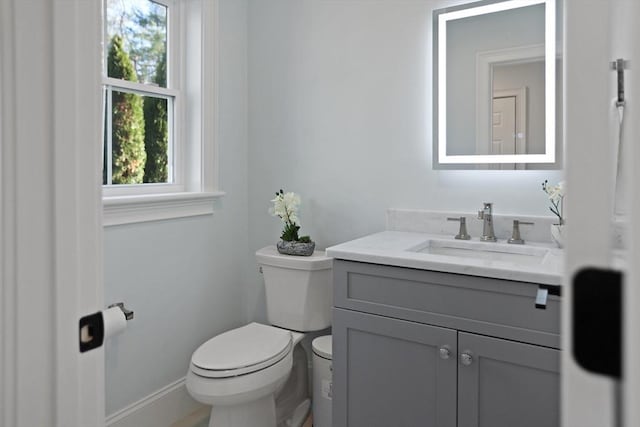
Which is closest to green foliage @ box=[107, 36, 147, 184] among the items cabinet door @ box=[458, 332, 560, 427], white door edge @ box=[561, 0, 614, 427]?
cabinet door @ box=[458, 332, 560, 427]

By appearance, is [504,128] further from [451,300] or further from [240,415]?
[240,415]

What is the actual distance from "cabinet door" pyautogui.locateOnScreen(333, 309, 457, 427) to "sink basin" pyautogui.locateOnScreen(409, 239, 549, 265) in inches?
13.0

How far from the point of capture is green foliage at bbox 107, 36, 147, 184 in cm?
206

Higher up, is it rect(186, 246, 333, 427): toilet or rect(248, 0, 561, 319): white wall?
rect(248, 0, 561, 319): white wall

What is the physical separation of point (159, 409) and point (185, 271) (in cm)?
64

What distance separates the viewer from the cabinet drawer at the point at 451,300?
133cm

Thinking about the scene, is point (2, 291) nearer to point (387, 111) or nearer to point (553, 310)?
point (553, 310)

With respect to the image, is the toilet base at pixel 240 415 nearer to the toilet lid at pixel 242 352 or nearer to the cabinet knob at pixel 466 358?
the toilet lid at pixel 242 352

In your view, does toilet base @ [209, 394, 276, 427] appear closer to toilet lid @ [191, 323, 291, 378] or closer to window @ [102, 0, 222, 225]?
toilet lid @ [191, 323, 291, 378]

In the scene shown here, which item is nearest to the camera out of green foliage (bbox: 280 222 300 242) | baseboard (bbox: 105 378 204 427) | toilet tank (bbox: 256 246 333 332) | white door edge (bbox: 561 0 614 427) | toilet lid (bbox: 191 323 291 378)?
white door edge (bbox: 561 0 614 427)

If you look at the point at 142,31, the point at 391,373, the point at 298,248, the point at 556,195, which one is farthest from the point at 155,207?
the point at 556,195

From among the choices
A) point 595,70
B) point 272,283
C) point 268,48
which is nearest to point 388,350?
point 272,283

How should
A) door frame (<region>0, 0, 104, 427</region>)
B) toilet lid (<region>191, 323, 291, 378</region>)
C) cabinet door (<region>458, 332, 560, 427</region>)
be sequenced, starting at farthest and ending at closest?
1. toilet lid (<region>191, 323, 291, 378</region>)
2. cabinet door (<region>458, 332, 560, 427</region>)
3. door frame (<region>0, 0, 104, 427</region>)

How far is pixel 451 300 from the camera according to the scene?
1.46m
